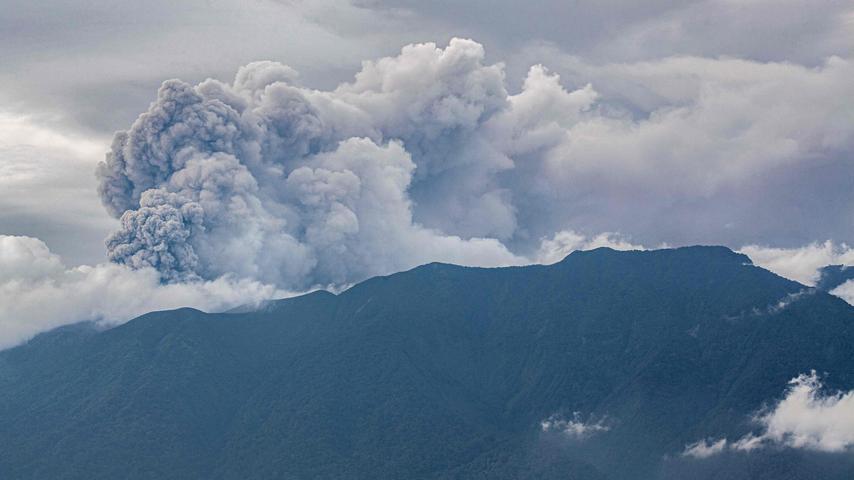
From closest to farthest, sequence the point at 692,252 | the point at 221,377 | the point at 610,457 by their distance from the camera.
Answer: the point at 610,457, the point at 221,377, the point at 692,252

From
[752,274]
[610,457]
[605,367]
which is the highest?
[752,274]

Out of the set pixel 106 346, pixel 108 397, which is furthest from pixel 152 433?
pixel 106 346

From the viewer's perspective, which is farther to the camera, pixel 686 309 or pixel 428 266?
pixel 428 266

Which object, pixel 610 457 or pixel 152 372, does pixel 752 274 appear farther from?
pixel 152 372

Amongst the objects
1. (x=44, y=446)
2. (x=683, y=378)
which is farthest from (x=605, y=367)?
(x=44, y=446)

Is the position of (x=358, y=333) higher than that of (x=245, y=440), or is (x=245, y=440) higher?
(x=358, y=333)

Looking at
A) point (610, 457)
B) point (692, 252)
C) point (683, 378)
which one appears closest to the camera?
point (610, 457)
